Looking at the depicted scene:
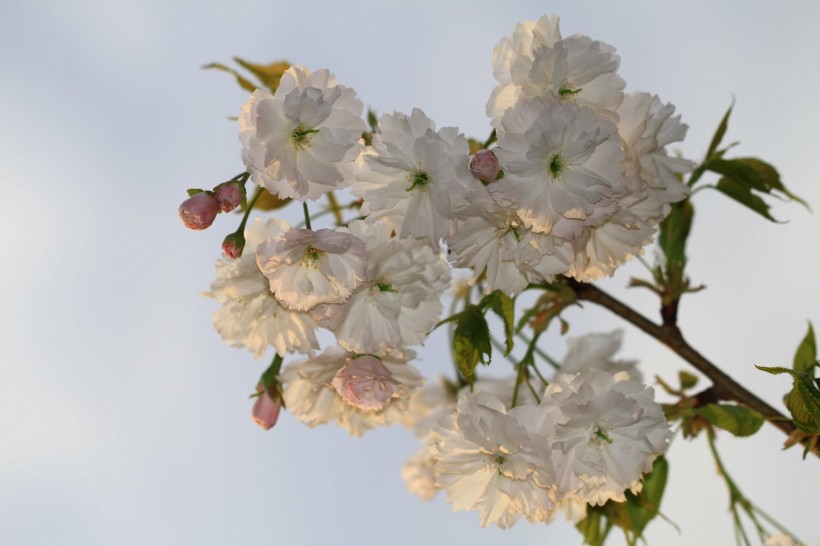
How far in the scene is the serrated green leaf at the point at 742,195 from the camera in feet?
4.66

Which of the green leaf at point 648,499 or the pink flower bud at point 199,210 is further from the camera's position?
the green leaf at point 648,499

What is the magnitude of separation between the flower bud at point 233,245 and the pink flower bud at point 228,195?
8 centimetres

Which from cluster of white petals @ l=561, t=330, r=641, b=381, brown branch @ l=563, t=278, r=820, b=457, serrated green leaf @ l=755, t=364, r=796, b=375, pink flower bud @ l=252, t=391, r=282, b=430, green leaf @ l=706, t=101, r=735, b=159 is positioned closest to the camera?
serrated green leaf @ l=755, t=364, r=796, b=375

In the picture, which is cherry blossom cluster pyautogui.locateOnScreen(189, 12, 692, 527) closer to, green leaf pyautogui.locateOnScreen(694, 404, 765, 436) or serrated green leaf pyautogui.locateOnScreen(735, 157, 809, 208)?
green leaf pyautogui.locateOnScreen(694, 404, 765, 436)

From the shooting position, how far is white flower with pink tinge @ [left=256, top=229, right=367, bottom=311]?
39.8 inches

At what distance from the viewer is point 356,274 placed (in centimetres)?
105

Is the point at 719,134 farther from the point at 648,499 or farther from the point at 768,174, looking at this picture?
the point at 648,499

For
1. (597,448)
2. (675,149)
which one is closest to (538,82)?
(597,448)

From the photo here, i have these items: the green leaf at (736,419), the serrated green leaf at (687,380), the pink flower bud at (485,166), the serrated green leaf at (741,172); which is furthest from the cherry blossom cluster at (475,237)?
the serrated green leaf at (687,380)

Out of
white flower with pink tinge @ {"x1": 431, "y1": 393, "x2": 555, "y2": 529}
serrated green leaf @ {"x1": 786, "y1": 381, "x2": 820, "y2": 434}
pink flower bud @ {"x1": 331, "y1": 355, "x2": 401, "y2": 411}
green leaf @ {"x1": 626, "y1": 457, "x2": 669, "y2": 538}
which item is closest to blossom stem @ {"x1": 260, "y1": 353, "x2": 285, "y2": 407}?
pink flower bud @ {"x1": 331, "y1": 355, "x2": 401, "y2": 411}

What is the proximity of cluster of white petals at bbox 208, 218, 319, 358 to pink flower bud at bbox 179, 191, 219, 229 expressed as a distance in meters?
0.11

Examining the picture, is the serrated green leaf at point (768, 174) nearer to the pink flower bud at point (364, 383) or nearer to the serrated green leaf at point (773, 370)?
the serrated green leaf at point (773, 370)

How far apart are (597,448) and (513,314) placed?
0.22 metres

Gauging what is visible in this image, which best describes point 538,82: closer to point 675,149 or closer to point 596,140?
point 596,140
